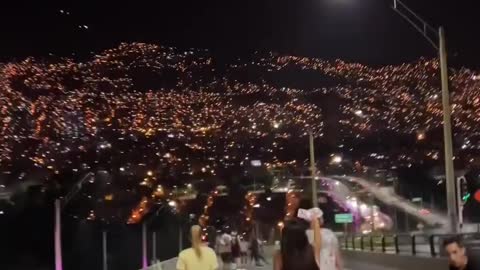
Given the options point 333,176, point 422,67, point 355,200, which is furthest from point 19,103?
point 355,200

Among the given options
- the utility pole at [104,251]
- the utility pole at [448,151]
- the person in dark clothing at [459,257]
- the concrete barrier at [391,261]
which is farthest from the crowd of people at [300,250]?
the utility pole at [104,251]

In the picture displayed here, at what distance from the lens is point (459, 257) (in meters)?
6.34

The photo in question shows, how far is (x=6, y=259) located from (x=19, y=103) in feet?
15.6

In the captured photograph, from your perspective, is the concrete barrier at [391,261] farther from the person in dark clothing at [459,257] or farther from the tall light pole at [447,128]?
the person in dark clothing at [459,257]

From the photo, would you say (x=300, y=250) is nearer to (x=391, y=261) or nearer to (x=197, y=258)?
(x=197, y=258)

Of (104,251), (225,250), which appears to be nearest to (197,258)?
(104,251)

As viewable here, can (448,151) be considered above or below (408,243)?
above

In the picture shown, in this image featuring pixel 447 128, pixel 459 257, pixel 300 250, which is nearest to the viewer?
pixel 459 257

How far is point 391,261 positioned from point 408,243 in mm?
3070

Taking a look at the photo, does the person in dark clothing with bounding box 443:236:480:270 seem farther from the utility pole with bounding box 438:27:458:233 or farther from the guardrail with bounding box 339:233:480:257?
the utility pole with bounding box 438:27:458:233

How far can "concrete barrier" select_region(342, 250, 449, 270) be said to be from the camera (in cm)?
2062

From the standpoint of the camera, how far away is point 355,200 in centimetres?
6838

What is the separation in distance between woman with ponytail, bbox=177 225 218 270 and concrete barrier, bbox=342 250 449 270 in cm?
1091

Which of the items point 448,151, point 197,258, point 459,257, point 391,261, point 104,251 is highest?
point 448,151
